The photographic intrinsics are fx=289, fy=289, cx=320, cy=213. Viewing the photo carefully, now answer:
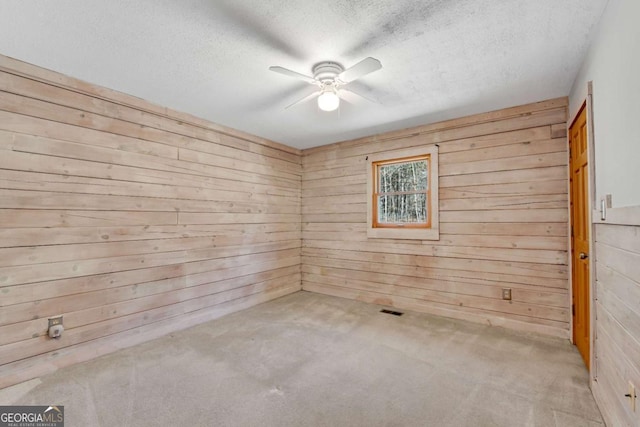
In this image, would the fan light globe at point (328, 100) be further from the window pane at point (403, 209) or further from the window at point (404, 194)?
the window pane at point (403, 209)

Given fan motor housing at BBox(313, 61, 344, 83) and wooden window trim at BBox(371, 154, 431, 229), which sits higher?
fan motor housing at BBox(313, 61, 344, 83)

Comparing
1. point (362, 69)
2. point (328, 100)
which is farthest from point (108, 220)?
point (362, 69)

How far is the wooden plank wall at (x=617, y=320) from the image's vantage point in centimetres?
132

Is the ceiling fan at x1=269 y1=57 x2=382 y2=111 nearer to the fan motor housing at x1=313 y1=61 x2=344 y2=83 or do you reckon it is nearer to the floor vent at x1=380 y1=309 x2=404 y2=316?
the fan motor housing at x1=313 y1=61 x2=344 y2=83

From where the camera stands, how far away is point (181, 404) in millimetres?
1886

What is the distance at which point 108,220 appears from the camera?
105 inches

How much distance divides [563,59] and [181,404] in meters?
3.68

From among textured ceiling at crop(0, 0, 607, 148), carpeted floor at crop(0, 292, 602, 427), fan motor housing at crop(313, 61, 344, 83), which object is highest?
textured ceiling at crop(0, 0, 607, 148)

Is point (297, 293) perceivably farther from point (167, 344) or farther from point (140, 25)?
point (140, 25)

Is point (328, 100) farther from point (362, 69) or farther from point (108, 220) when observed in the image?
point (108, 220)

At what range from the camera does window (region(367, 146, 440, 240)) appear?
12.0 ft

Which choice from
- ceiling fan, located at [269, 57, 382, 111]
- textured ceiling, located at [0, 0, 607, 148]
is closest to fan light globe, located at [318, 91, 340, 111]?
ceiling fan, located at [269, 57, 382, 111]

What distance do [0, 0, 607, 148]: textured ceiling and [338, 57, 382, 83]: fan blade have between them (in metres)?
0.14

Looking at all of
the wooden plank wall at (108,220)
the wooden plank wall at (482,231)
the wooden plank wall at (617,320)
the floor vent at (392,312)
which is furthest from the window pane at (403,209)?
the wooden plank wall at (617,320)
